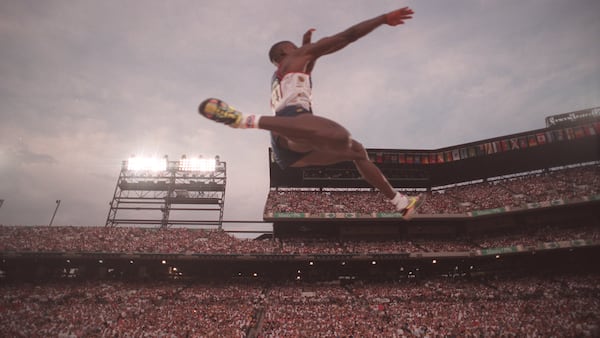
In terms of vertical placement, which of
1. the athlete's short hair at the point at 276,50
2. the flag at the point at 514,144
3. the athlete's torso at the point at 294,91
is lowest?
the athlete's torso at the point at 294,91

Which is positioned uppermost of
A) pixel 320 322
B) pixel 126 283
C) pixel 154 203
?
pixel 154 203

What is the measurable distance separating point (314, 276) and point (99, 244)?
64.3ft

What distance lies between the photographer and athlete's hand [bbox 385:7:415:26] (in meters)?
3.97

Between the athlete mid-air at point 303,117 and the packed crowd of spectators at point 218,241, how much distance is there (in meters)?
25.6

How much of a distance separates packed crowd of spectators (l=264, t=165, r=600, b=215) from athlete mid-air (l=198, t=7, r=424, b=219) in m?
28.4

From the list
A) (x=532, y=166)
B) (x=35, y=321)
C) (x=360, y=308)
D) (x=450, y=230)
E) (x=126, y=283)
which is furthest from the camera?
(x=532, y=166)

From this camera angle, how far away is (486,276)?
29.9 metres

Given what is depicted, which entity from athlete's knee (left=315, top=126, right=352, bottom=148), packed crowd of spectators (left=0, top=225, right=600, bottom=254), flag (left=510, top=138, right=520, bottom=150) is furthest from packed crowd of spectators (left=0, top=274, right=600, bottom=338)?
athlete's knee (left=315, top=126, right=352, bottom=148)

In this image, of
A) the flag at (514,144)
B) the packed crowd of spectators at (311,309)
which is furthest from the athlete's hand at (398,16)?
the flag at (514,144)

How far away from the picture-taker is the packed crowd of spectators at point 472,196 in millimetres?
30453

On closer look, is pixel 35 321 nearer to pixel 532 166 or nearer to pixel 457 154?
pixel 457 154

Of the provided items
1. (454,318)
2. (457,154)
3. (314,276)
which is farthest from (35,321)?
(457,154)

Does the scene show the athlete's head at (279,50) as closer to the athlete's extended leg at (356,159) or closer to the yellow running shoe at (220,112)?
the yellow running shoe at (220,112)

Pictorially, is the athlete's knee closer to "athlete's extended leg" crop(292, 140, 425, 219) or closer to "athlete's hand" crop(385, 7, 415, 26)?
"athlete's extended leg" crop(292, 140, 425, 219)
